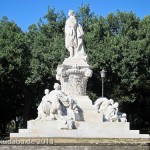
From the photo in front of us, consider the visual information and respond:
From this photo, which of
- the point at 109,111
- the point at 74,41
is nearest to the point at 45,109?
the point at 109,111

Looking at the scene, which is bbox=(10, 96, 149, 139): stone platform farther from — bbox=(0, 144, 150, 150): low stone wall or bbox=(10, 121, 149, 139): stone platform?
bbox=(0, 144, 150, 150): low stone wall

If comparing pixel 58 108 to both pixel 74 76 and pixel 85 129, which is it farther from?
pixel 74 76

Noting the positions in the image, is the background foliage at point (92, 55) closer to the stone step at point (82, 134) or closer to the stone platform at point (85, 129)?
the stone platform at point (85, 129)

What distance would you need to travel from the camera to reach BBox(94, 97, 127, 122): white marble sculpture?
68.6 ft

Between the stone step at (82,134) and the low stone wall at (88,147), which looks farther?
the stone step at (82,134)

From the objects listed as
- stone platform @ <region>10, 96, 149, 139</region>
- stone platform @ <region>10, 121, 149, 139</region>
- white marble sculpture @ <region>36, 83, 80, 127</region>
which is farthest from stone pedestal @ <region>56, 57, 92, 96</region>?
stone platform @ <region>10, 121, 149, 139</region>

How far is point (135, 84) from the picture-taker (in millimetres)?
35250

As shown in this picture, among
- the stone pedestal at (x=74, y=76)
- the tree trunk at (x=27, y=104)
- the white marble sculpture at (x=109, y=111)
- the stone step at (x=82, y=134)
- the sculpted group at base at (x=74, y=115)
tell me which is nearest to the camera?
the stone step at (x=82, y=134)

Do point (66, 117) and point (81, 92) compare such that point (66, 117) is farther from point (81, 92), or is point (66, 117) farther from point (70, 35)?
point (70, 35)

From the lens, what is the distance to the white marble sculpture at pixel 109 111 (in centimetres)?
2092

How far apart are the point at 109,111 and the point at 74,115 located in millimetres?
2257

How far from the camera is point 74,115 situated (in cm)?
1992

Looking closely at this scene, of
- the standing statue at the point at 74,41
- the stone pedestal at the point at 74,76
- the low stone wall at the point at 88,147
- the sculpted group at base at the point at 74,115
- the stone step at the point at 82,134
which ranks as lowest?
the low stone wall at the point at 88,147

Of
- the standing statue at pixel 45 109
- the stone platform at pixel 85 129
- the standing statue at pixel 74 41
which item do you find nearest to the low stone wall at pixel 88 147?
the stone platform at pixel 85 129
